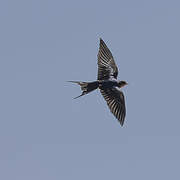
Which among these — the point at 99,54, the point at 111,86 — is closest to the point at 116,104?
the point at 111,86

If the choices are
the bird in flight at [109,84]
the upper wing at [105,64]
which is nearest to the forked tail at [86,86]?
the bird in flight at [109,84]

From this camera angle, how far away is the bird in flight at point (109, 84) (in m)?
17.0

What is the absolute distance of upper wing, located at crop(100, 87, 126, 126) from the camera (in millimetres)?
17234

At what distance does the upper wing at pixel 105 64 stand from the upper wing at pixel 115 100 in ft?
2.38

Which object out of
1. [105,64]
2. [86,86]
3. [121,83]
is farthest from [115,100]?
[105,64]

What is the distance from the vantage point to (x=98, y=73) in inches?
709

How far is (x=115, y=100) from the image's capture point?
57.5ft

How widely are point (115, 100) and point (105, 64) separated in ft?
5.28

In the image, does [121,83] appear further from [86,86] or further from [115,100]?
[86,86]

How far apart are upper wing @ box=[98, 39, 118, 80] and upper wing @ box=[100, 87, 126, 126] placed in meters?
0.72

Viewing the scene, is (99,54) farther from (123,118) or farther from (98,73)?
(123,118)

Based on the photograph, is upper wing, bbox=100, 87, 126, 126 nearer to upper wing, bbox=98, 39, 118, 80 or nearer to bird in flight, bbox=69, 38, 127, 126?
bird in flight, bbox=69, 38, 127, 126

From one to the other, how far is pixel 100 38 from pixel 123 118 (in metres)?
3.27

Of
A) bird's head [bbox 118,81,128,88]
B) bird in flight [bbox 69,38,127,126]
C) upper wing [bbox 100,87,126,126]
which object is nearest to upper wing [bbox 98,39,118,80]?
bird in flight [bbox 69,38,127,126]
